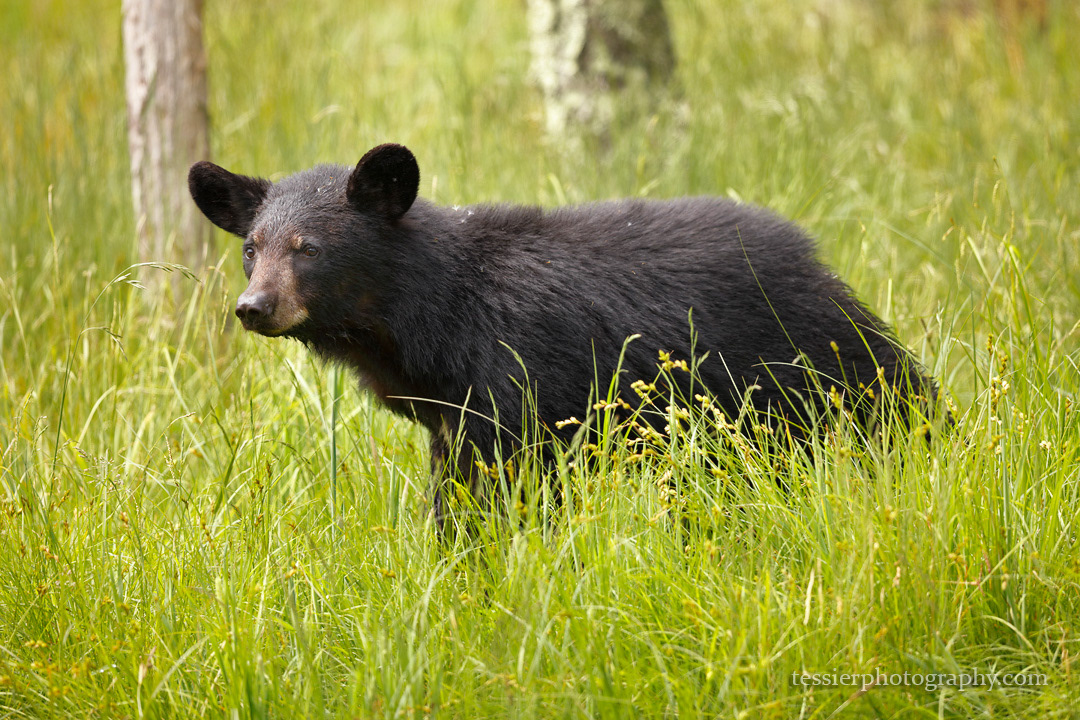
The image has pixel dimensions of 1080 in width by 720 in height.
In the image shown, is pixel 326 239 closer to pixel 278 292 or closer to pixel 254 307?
pixel 278 292

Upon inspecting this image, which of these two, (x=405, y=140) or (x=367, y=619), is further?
(x=405, y=140)

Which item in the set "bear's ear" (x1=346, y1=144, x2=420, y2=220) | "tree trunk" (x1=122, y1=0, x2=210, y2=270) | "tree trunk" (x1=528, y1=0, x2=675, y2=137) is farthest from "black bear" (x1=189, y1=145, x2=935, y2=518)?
"tree trunk" (x1=528, y1=0, x2=675, y2=137)

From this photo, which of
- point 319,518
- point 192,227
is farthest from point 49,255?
point 319,518

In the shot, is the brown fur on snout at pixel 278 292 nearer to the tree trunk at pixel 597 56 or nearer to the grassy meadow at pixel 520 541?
the grassy meadow at pixel 520 541

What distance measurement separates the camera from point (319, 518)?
311 centimetres

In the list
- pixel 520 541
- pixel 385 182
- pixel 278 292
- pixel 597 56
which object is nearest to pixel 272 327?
pixel 278 292

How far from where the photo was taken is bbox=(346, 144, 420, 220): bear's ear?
3250 mm

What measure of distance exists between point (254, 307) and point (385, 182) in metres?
0.66

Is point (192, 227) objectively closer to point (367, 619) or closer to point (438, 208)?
point (438, 208)

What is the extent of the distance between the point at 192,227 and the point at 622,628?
3879mm

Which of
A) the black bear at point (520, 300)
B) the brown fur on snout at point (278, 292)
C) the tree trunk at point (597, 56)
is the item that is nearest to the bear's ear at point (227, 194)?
the black bear at point (520, 300)

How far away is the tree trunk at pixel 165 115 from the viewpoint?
508 cm

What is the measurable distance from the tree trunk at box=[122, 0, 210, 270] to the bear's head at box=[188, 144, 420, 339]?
1.97 meters

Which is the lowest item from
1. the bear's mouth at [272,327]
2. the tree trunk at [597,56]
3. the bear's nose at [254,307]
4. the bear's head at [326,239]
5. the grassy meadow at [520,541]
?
the grassy meadow at [520,541]
